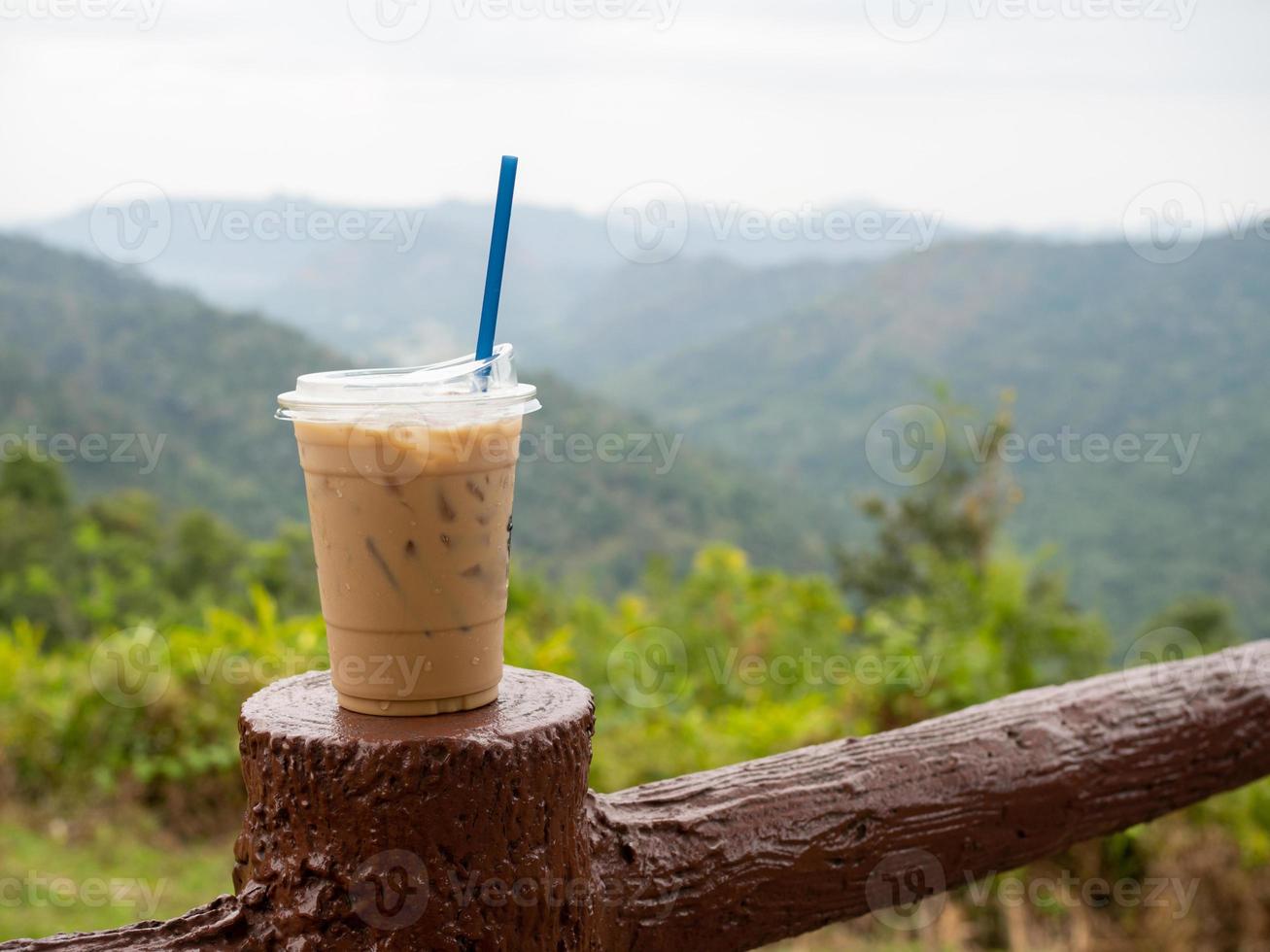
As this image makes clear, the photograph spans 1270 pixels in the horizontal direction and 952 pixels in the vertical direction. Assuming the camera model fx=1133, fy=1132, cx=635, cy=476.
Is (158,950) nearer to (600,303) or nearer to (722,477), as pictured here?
(722,477)

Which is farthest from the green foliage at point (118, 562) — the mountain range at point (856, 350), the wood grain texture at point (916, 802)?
the wood grain texture at point (916, 802)

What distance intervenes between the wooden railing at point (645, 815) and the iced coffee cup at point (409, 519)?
0.05m

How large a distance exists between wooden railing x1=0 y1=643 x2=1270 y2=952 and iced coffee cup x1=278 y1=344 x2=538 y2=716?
0.05 m

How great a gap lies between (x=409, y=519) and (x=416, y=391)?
0.11 m

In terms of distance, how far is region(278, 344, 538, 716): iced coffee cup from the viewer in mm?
1011

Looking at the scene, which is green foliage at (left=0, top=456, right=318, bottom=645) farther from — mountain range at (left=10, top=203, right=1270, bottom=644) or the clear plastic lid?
the clear plastic lid

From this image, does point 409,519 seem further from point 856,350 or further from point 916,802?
point 856,350

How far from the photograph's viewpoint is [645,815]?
122 centimetres

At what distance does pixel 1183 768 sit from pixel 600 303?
28246mm

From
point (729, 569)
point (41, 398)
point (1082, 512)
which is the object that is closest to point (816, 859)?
point (729, 569)

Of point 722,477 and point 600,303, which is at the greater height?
point 600,303

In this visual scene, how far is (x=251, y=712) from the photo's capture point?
1.07 m

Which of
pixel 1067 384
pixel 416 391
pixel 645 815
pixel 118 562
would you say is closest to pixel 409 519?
pixel 416 391

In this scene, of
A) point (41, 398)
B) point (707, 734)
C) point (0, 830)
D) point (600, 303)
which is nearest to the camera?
point (0, 830)
